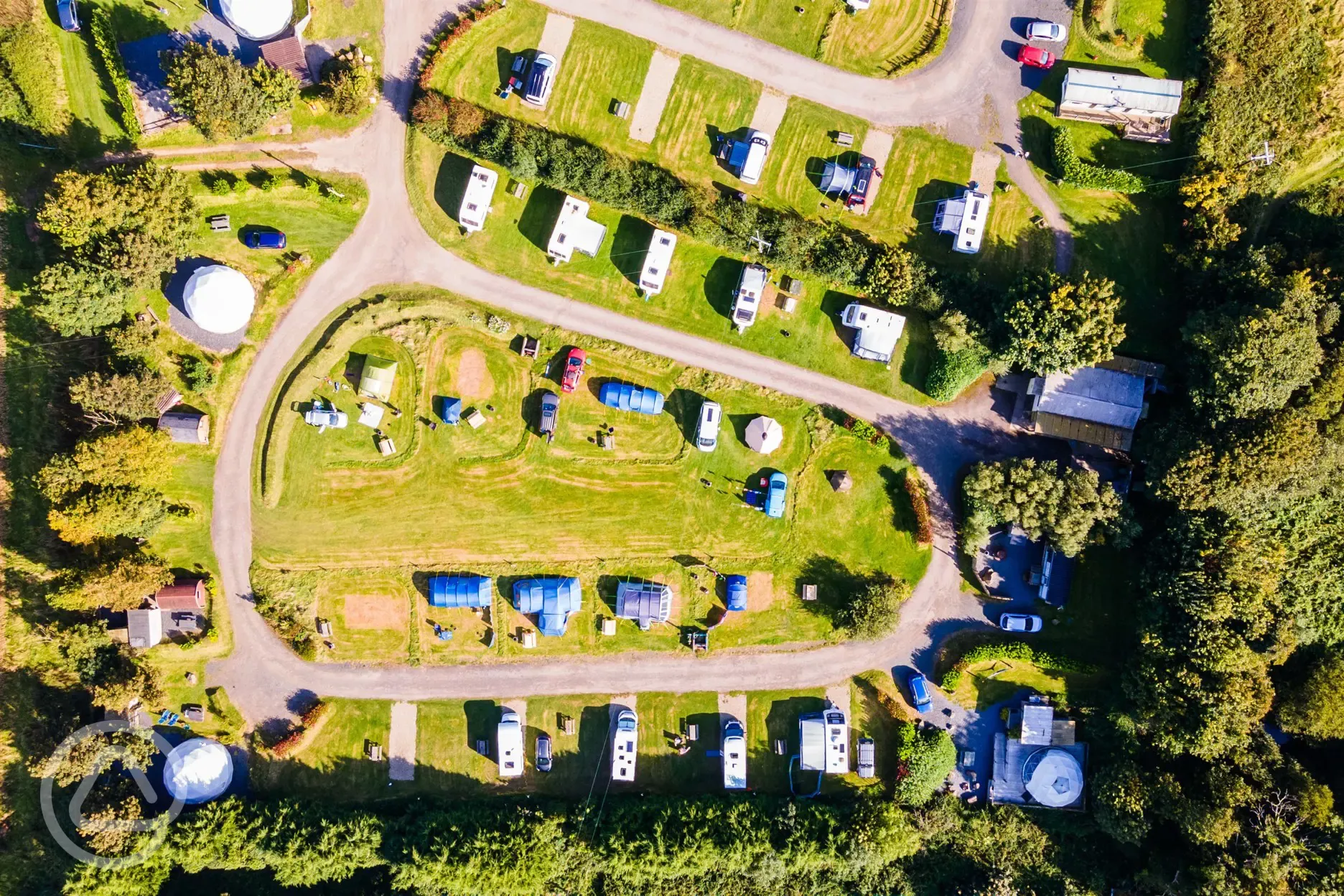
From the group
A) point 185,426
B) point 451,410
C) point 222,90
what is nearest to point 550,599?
point 451,410

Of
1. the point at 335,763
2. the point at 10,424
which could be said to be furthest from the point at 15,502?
the point at 335,763

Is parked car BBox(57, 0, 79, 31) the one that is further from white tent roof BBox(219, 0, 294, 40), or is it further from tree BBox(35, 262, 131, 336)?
tree BBox(35, 262, 131, 336)

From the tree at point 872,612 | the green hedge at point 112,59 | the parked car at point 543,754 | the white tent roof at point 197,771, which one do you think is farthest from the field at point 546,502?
the green hedge at point 112,59

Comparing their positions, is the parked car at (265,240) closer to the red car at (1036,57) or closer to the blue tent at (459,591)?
the blue tent at (459,591)

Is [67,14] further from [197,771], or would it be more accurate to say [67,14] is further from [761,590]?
[761,590]

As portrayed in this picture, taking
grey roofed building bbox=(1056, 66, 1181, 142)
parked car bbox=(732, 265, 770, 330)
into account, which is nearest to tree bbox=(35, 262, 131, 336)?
parked car bbox=(732, 265, 770, 330)

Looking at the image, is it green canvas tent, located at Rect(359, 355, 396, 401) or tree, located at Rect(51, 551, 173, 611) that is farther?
green canvas tent, located at Rect(359, 355, 396, 401)
